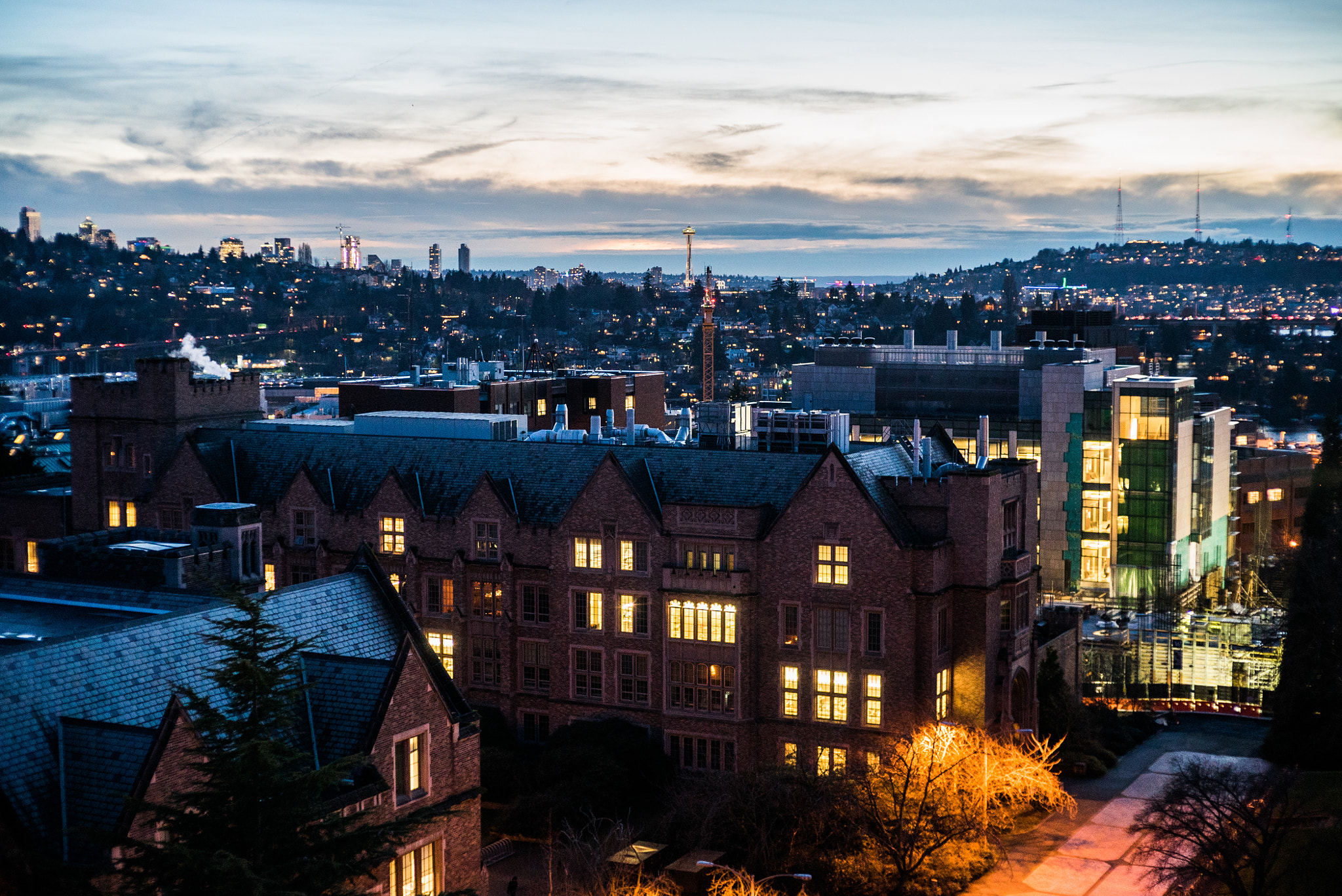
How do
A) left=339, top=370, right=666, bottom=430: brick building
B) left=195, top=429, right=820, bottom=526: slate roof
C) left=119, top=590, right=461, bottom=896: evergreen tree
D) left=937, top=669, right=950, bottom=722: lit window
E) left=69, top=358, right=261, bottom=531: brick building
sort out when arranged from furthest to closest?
left=339, top=370, right=666, bottom=430: brick building
left=69, top=358, right=261, bottom=531: brick building
left=195, top=429, right=820, bottom=526: slate roof
left=937, top=669, right=950, bottom=722: lit window
left=119, top=590, right=461, bottom=896: evergreen tree

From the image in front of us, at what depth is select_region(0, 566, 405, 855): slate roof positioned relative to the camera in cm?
3703

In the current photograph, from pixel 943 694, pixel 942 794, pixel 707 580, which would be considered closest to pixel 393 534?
pixel 707 580

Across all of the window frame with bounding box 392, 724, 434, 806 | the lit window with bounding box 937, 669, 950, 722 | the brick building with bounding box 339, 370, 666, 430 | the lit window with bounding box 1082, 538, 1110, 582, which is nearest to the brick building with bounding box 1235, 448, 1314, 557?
the lit window with bounding box 1082, 538, 1110, 582

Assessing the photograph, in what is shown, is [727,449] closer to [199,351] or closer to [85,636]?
[85,636]

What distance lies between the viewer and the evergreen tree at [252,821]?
103ft

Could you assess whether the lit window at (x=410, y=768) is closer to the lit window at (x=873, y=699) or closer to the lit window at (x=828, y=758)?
the lit window at (x=828, y=758)

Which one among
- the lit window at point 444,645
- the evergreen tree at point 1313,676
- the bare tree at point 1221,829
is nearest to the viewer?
the bare tree at point 1221,829

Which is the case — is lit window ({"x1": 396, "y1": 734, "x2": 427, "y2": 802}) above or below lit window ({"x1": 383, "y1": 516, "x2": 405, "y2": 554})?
below

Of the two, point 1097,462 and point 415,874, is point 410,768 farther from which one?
point 1097,462

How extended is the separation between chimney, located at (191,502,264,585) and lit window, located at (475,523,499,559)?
60.6 ft

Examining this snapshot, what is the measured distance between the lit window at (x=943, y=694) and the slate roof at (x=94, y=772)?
44625mm

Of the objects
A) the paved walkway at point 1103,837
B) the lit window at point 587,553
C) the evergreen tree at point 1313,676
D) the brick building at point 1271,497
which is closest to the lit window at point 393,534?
the lit window at point 587,553

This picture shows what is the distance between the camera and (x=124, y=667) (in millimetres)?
41750

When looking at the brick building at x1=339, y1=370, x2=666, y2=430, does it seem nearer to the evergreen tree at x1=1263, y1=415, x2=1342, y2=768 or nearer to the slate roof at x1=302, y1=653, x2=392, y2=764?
the evergreen tree at x1=1263, y1=415, x2=1342, y2=768
